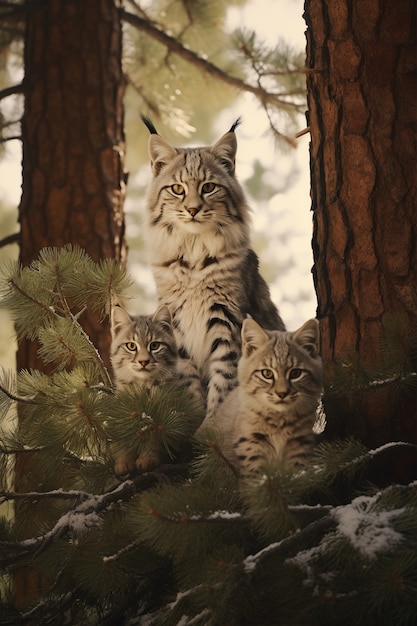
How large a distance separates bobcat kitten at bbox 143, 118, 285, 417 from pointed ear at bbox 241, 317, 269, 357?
578mm

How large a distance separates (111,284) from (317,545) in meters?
1.68

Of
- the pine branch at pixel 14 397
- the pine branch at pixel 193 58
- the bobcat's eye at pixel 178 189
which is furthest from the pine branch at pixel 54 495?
the pine branch at pixel 193 58

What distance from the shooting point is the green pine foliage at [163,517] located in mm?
2572

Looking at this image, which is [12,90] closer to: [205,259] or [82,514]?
[205,259]

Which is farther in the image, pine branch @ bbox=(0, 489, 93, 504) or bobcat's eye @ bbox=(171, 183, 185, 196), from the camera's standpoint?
bobcat's eye @ bbox=(171, 183, 185, 196)

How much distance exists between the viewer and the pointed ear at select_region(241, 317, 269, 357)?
367 centimetres

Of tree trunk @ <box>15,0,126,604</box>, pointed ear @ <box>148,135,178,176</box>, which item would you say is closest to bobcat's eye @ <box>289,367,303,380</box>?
pointed ear @ <box>148,135,178,176</box>

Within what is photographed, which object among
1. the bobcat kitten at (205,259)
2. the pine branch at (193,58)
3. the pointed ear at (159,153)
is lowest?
the bobcat kitten at (205,259)

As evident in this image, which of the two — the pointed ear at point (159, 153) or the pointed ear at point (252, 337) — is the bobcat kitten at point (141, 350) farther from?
the pointed ear at point (159, 153)

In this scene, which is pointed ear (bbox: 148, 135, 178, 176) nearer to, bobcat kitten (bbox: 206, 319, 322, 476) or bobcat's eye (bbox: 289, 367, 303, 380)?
bobcat kitten (bbox: 206, 319, 322, 476)

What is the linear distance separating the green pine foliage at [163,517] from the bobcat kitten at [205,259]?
0.55m

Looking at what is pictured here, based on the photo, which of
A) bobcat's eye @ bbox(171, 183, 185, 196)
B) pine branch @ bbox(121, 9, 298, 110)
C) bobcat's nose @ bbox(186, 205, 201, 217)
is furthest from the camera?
pine branch @ bbox(121, 9, 298, 110)

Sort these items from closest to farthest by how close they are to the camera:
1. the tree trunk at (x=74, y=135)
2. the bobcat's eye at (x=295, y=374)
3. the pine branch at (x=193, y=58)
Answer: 1. the bobcat's eye at (x=295, y=374)
2. the tree trunk at (x=74, y=135)
3. the pine branch at (x=193, y=58)

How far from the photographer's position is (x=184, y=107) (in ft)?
23.1
